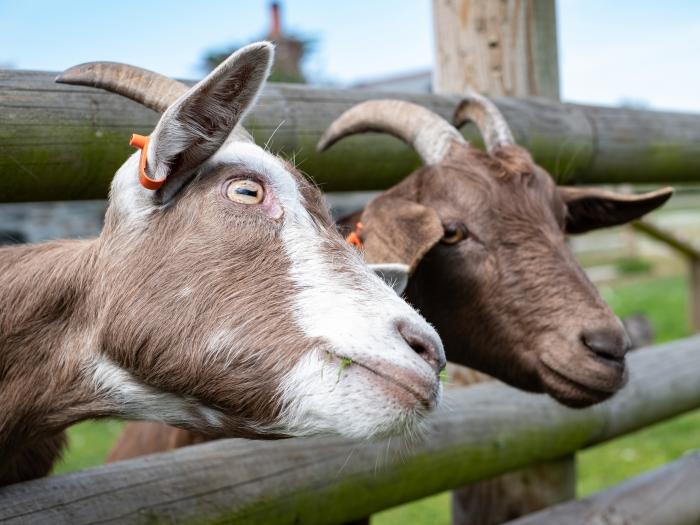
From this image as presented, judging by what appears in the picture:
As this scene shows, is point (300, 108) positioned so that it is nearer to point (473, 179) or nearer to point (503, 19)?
point (473, 179)

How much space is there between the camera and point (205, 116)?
1818mm

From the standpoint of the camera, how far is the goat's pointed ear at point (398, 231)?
2525mm

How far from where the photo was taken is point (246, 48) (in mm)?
1741

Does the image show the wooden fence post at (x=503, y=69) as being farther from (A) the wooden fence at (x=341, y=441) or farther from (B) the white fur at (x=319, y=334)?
(B) the white fur at (x=319, y=334)

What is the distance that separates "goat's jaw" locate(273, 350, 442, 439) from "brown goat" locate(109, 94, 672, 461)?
2.83 ft

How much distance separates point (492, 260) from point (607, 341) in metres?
0.41

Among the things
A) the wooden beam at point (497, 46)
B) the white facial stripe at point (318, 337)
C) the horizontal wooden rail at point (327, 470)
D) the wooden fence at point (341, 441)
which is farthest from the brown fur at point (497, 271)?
the wooden beam at point (497, 46)

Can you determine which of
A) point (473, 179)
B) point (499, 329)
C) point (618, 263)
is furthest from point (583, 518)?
point (618, 263)

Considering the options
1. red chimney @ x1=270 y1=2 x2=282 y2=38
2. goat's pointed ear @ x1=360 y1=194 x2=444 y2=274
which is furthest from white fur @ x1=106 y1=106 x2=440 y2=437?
red chimney @ x1=270 y1=2 x2=282 y2=38

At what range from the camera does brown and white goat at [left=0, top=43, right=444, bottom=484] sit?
66.2 inches

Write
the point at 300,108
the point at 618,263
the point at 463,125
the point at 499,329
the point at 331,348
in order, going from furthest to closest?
the point at 618,263 < the point at 463,125 < the point at 300,108 < the point at 499,329 < the point at 331,348

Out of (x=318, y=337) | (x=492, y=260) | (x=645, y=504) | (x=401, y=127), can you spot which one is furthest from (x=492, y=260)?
(x=645, y=504)

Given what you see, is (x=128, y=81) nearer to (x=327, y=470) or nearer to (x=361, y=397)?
(x=361, y=397)

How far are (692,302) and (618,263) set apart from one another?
886 centimetres
